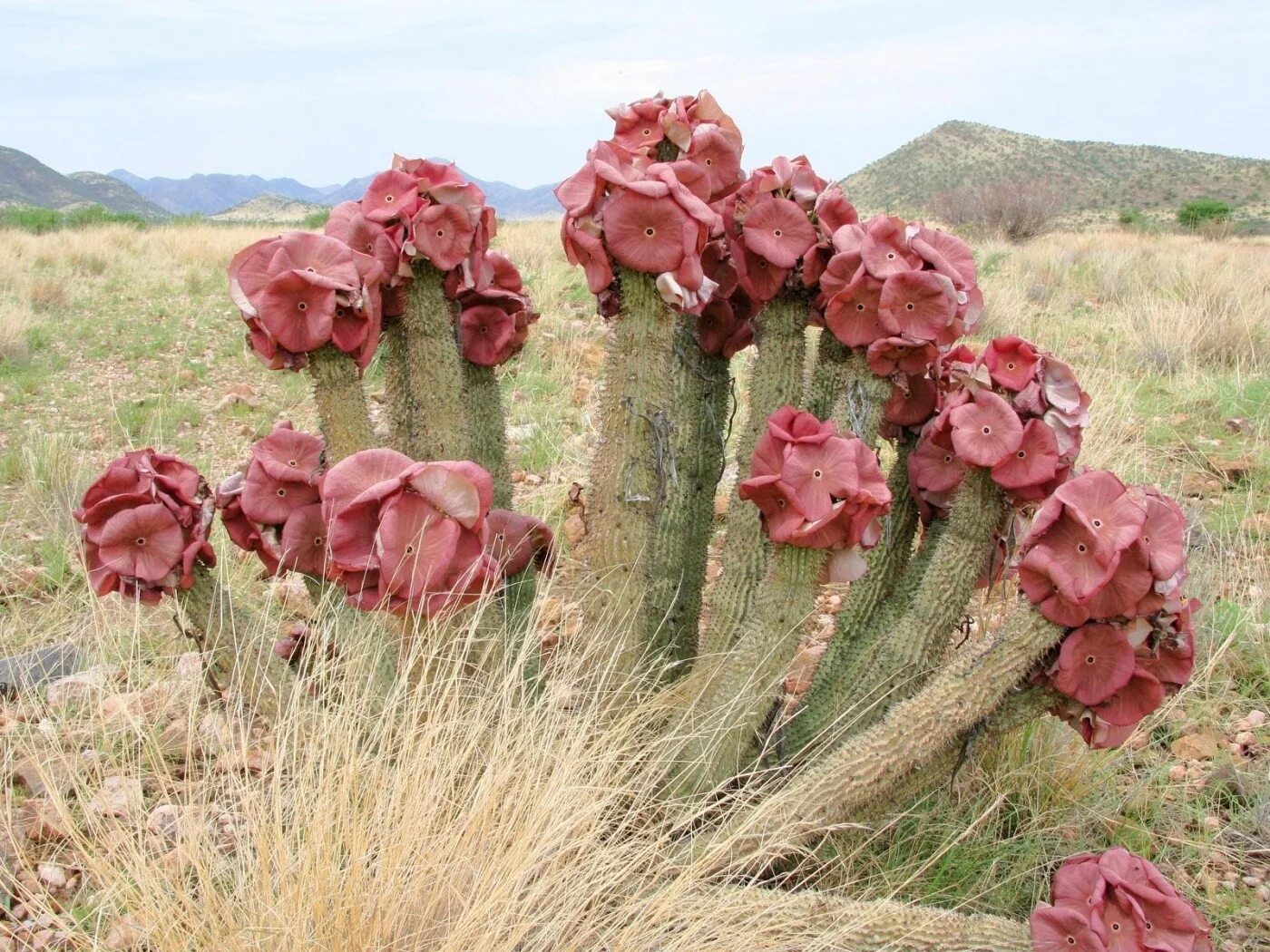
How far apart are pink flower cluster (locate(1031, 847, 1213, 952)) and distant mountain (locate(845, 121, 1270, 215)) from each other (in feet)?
140

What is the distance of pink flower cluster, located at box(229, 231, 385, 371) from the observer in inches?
73.3

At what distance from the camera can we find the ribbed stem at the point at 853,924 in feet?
5.62

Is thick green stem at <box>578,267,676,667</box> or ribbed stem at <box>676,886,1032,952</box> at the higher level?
thick green stem at <box>578,267,676,667</box>

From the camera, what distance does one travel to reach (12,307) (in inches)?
335

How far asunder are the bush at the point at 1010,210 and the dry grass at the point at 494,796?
15576 mm

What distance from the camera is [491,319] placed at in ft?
8.02

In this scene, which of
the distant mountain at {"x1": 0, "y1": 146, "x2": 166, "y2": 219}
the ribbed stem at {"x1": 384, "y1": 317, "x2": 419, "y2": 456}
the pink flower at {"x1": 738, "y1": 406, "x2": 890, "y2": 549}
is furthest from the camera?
the distant mountain at {"x1": 0, "y1": 146, "x2": 166, "y2": 219}

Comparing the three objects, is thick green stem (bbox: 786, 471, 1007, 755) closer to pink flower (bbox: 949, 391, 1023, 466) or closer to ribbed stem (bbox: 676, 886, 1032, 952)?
pink flower (bbox: 949, 391, 1023, 466)

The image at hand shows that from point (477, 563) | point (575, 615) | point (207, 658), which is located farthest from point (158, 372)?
point (477, 563)

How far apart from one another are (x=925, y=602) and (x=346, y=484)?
3.90 feet

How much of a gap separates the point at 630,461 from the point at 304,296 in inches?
29.5

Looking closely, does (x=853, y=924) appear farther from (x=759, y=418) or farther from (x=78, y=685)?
(x=78, y=685)

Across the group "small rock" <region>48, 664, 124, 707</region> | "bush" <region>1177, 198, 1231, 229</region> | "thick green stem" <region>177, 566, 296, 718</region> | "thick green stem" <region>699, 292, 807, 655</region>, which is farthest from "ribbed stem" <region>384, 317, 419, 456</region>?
"bush" <region>1177, 198, 1231, 229</region>

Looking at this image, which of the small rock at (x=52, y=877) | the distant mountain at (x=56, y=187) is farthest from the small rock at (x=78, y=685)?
the distant mountain at (x=56, y=187)
